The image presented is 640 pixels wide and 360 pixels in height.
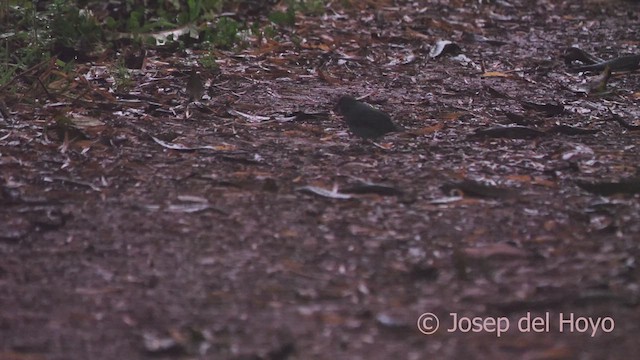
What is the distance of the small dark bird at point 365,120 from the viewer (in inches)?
103

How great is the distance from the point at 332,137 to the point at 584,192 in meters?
0.76

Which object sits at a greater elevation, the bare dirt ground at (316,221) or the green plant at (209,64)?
the bare dirt ground at (316,221)

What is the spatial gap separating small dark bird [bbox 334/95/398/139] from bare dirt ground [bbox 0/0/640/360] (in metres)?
0.05

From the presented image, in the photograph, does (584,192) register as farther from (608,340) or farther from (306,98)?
(306,98)

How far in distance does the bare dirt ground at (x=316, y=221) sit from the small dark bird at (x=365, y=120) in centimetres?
5

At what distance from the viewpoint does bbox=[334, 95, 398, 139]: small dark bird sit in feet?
8.60

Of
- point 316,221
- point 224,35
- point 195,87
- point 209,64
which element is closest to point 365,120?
point 195,87

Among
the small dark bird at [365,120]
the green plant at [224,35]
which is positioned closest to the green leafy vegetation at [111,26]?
the green plant at [224,35]

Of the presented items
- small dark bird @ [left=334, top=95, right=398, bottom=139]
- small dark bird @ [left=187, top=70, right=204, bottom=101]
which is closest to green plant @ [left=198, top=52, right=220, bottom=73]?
small dark bird @ [left=187, top=70, right=204, bottom=101]

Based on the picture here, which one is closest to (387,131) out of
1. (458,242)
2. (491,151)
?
(491,151)

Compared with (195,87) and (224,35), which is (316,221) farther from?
(224,35)

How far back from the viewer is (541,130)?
2.65 metres

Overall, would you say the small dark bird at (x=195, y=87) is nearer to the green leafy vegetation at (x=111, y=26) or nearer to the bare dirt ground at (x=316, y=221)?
the bare dirt ground at (x=316, y=221)

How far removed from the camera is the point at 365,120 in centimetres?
266
